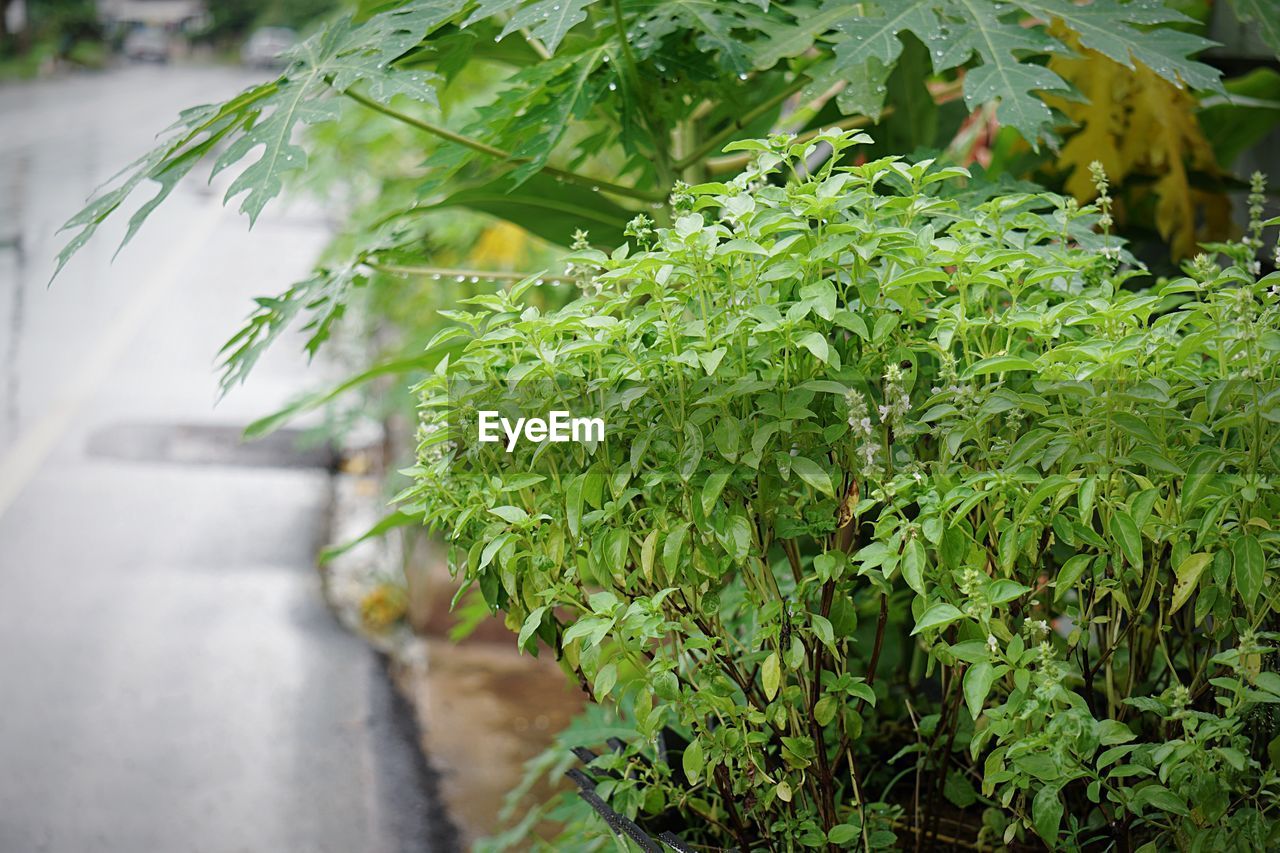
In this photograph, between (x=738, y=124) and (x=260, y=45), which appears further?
(x=260, y=45)

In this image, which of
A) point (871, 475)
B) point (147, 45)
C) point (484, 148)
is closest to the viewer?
point (871, 475)

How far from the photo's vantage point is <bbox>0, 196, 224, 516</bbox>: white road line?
363 cm

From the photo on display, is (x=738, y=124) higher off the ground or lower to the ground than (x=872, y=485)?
higher

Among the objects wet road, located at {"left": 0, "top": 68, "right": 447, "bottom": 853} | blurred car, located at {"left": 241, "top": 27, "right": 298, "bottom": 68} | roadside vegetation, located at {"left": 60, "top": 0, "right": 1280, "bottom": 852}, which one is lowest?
wet road, located at {"left": 0, "top": 68, "right": 447, "bottom": 853}

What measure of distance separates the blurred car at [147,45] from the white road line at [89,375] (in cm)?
141

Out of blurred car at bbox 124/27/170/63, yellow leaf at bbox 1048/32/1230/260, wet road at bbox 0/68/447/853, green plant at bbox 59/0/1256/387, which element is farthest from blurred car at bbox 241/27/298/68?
yellow leaf at bbox 1048/32/1230/260

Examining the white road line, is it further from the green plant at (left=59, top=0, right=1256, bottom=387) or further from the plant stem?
the plant stem

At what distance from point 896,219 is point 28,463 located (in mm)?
3573

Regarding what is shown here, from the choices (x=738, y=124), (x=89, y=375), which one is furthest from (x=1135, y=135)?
(x=89, y=375)

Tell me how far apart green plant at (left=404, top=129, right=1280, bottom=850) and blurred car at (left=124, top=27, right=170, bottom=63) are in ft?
22.2

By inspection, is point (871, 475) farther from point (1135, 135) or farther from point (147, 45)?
point (147, 45)

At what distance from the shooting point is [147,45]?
6691 millimetres

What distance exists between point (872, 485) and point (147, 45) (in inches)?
276

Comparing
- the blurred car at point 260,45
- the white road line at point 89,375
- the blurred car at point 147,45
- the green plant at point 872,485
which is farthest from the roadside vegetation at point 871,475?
the blurred car at point 147,45
